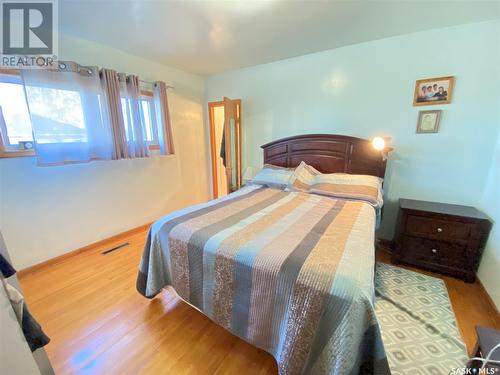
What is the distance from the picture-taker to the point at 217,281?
49.3 inches

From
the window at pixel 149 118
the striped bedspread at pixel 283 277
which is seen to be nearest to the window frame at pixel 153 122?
the window at pixel 149 118

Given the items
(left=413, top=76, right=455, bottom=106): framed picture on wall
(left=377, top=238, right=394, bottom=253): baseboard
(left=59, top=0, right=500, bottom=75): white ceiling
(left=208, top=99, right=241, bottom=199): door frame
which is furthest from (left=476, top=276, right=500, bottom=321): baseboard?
(left=208, top=99, right=241, bottom=199): door frame

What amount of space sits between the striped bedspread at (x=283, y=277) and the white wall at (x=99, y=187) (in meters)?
1.40

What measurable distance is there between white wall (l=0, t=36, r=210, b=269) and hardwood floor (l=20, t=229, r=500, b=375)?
0.41 metres

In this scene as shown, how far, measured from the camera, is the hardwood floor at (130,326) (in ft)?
4.04

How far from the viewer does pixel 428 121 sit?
2168 millimetres

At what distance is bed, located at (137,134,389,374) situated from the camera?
0.91 metres

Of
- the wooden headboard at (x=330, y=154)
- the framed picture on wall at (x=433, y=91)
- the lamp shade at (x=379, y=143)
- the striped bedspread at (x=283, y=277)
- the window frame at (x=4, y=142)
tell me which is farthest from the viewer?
the wooden headboard at (x=330, y=154)

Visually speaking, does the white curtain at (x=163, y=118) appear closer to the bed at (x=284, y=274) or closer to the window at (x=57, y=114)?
the window at (x=57, y=114)

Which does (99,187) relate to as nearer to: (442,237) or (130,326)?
(130,326)

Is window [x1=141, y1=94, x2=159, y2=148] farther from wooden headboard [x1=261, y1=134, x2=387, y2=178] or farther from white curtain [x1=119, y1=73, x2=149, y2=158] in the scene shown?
wooden headboard [x1=261, y1=134, x2=387, y2=178]

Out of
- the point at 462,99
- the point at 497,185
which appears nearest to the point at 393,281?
the point at 497,185

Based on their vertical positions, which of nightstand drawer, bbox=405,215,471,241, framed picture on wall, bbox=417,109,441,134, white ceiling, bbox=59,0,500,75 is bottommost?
nightstand drawer, bbox=405,215,471,241

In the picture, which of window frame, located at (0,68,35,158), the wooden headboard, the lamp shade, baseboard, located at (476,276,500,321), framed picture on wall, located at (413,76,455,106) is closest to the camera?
baseboard, located at (476,276,500,321)
